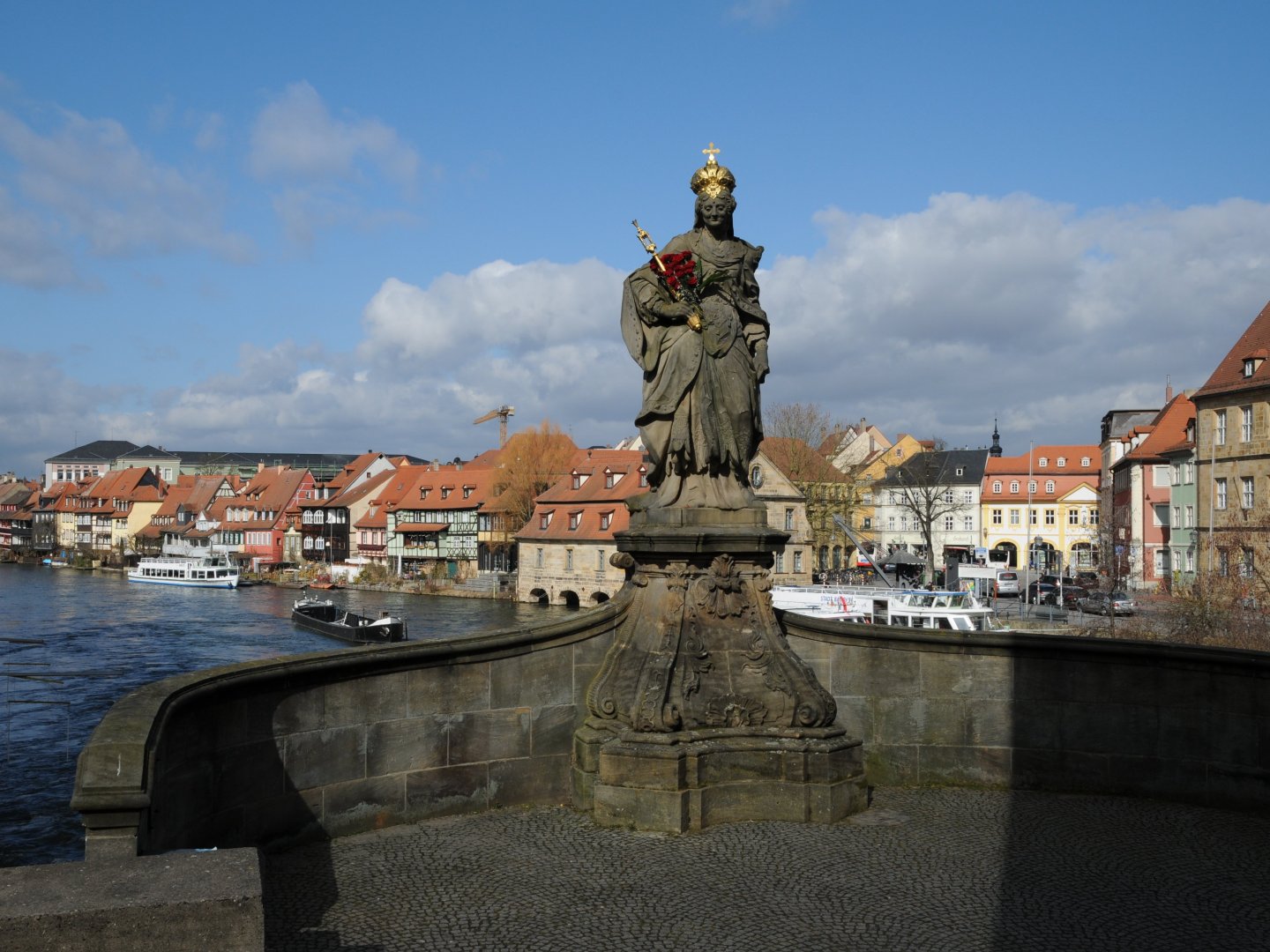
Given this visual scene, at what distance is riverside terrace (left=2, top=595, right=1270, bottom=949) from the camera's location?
633cm

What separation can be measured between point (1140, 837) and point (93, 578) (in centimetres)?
10223

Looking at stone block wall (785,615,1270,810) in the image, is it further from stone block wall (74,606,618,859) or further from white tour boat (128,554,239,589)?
white tour boat (128,554,239,589)

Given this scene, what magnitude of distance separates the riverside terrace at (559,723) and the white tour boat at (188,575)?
78.5 meters

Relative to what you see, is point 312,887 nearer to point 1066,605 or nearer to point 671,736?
point 671,736

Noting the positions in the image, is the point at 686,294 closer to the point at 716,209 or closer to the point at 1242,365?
the point at 716,209

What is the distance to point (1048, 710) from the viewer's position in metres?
8.23

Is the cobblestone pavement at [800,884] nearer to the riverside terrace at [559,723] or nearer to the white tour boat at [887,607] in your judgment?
the riverside terrace at [559,723]

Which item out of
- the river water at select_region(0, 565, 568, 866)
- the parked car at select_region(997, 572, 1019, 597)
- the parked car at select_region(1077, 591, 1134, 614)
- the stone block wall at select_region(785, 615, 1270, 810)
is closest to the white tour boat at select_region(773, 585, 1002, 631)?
the parked car at select_region(1077, 591, 1134, 614)

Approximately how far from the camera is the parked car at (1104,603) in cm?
3910

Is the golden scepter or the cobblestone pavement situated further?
the golden scepter

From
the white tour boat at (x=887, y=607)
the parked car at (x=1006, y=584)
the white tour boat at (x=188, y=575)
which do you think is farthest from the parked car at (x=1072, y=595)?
the white tour boat at (x=188, y=575)

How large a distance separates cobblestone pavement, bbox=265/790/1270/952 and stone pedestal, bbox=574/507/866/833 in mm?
189

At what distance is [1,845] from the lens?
1695 cm

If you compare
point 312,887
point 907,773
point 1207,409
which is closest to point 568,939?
point 312,887
